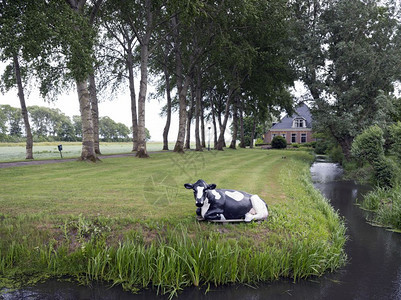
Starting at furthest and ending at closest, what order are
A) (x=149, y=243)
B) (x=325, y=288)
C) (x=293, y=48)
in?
1. (x=293, y=48)
2. (x=149, y=243)
3. (x=325, y=288)

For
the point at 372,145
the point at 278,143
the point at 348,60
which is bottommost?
the point at 278,143

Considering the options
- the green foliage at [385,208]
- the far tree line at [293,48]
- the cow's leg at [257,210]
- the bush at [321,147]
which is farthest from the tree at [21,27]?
the bush at [321,147]

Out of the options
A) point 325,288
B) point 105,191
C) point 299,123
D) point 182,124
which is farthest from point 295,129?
point 325,288

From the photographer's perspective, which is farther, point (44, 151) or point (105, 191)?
point (44, 151)

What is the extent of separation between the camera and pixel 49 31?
1330cm

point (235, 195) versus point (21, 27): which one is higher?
point (21, 27)

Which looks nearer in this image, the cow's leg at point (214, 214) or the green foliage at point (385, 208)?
the cow's leg at point (214, 214)

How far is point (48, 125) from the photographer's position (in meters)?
96.5

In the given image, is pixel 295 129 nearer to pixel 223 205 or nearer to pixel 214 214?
pixel 223 205

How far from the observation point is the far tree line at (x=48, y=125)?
269 ft

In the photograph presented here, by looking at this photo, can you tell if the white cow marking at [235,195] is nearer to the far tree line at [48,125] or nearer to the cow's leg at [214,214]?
the cow's leg at [214,214]

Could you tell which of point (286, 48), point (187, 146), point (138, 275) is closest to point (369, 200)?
point (138, 275)

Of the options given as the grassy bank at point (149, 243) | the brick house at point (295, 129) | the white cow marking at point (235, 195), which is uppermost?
the brick house at point (295, 129)

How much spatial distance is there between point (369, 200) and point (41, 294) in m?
14.3
